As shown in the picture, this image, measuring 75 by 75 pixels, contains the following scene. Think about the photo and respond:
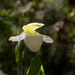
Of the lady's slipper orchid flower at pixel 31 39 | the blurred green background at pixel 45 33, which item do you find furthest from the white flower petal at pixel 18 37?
the blurred green background at pixel 45 33

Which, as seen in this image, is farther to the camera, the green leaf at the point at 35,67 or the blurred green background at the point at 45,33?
the blurred green background at the point at 45,33

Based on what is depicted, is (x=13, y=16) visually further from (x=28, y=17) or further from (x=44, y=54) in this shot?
(x=44, y=54)

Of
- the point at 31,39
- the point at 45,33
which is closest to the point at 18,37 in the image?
the point at 31,39

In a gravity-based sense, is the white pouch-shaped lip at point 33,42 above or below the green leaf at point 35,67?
above

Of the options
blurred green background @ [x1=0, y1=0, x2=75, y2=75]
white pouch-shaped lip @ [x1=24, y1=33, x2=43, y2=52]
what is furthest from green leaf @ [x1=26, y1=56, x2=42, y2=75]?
blurred green background @ [x1=0, y1=0, x2=75, y2=75]

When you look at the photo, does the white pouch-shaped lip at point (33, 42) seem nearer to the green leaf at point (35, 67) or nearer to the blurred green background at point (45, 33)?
the green leaf at point (35, 67)
